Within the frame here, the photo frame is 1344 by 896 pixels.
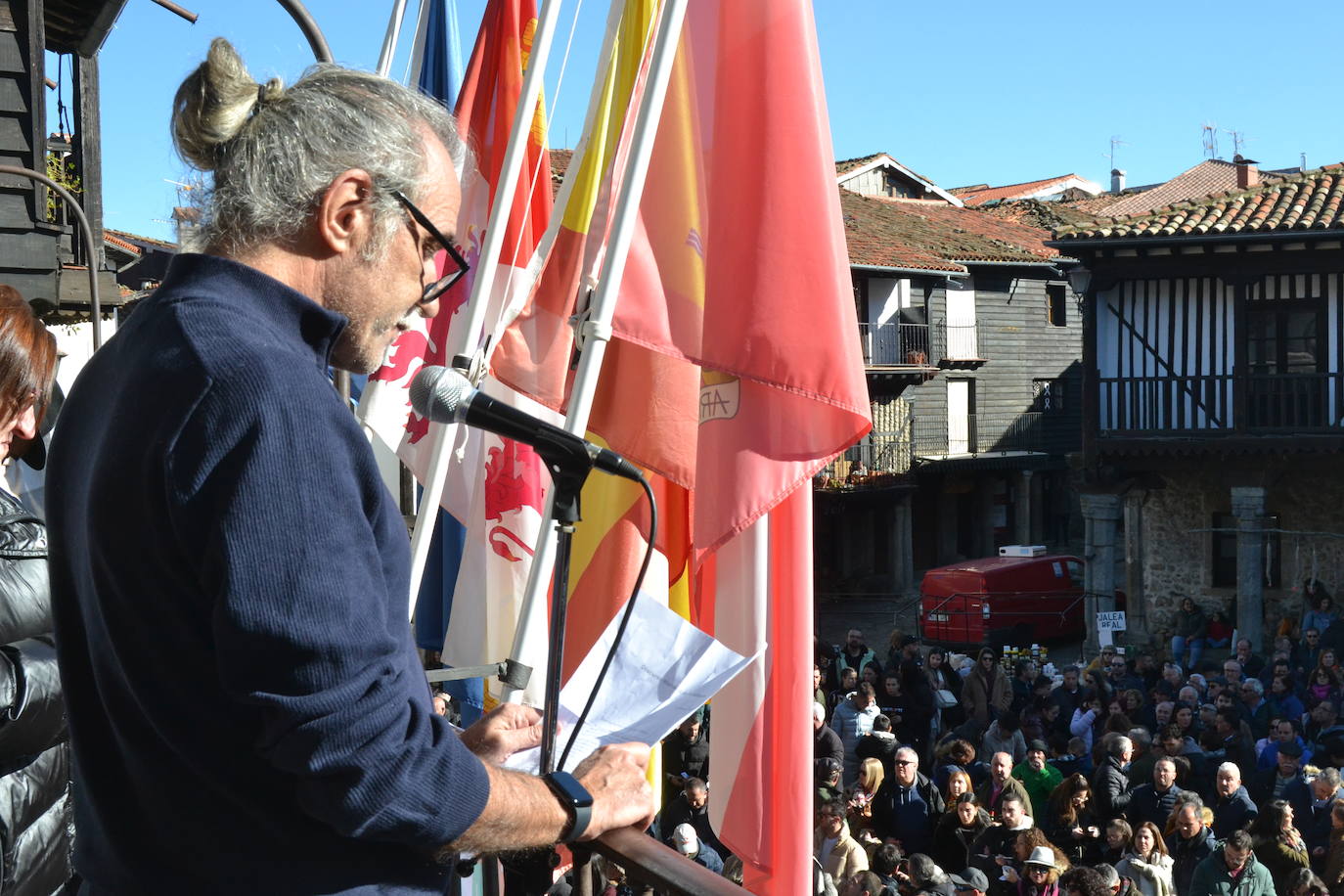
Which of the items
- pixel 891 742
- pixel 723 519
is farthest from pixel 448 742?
pixel 891 742

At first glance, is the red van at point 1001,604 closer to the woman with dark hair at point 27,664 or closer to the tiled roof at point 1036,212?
the tiled roof at point 1036,212

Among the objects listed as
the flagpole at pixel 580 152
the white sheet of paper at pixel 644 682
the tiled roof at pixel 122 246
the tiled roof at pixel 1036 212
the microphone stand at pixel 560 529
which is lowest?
the white sheet of paper at pixel 644 682

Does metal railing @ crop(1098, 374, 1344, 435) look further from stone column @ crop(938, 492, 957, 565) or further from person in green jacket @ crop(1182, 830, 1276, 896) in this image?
stone column @ crop(938, 492, 957, 565)

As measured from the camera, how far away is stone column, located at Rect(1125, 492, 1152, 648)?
2209cm

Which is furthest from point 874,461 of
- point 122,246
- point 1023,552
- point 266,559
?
point 266,559

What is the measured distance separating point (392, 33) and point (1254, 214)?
17.1 meters

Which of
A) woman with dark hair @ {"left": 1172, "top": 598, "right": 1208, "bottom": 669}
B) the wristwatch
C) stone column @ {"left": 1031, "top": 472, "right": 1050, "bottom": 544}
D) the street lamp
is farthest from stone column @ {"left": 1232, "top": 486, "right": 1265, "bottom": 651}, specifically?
the wristwatch

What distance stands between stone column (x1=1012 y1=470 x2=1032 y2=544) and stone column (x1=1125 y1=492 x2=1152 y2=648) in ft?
44.5

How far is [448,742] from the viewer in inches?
64.2

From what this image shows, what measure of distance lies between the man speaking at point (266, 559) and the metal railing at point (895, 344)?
30.2m

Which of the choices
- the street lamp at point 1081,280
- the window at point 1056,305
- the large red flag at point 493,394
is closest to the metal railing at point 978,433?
the window at point 1056,305

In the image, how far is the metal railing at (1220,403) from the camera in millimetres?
20062

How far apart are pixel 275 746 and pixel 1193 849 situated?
326 inches

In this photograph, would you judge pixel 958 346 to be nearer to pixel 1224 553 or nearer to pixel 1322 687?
pixel 1224 553
